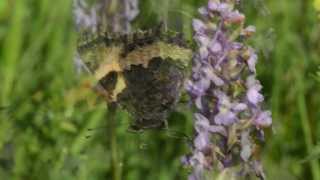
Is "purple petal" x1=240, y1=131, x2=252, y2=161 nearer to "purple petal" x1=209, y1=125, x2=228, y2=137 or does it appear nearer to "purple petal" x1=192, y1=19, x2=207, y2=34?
"purple petal" x1=209, y1=125, x2=228, y2=137

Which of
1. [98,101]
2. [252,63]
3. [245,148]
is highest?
[252,63]

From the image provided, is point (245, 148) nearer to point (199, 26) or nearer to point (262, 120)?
point (262, 120)

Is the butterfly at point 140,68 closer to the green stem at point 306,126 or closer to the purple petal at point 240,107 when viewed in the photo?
the purple petal at point 240,107

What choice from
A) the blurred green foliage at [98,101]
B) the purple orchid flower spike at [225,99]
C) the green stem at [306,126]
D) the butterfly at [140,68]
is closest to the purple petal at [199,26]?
the purple orchid flower spike at [225,99]

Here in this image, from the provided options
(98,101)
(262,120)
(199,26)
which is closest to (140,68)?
(199,26)

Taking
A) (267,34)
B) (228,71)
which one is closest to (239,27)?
(228,71)
